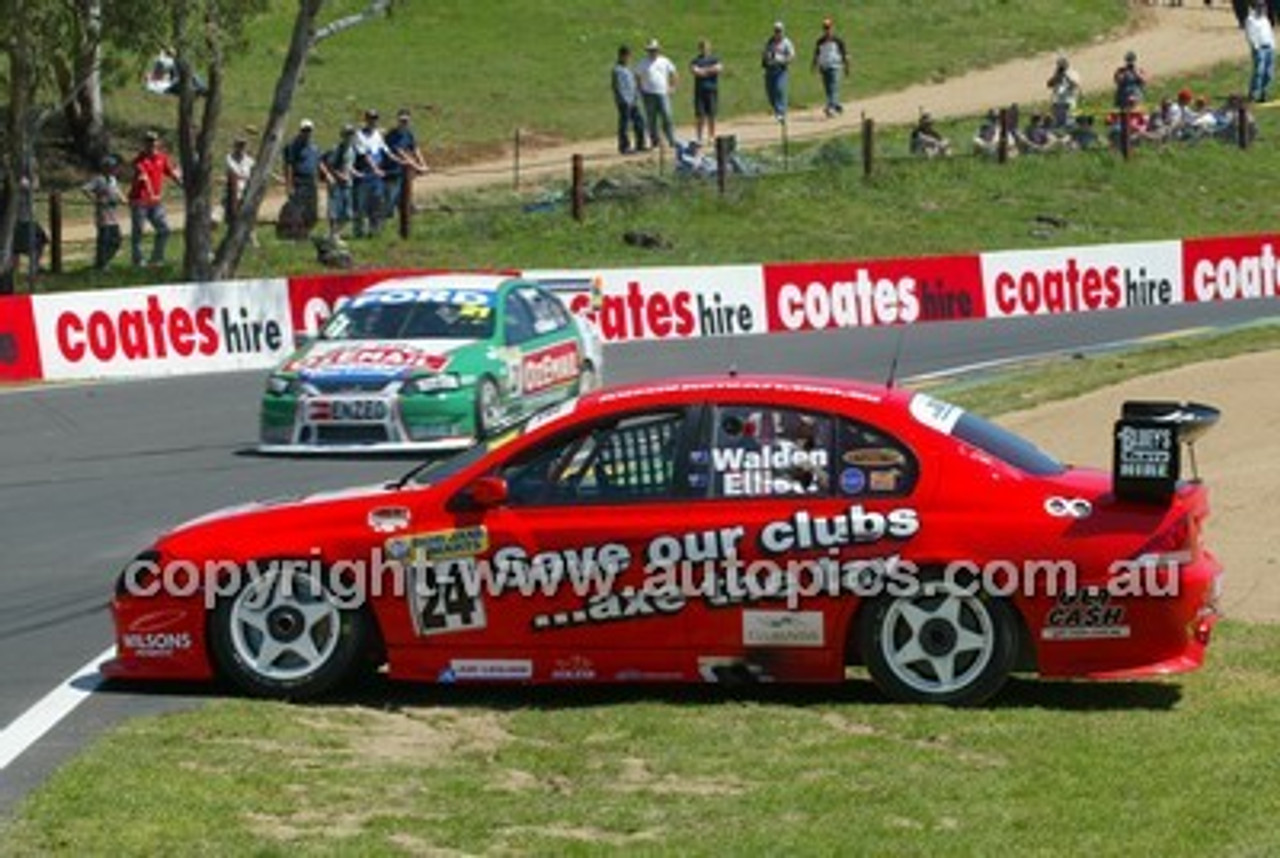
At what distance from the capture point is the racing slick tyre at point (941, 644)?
10953mm

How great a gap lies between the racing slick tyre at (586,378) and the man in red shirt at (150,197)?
42.8 feet

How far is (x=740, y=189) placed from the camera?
41.2m

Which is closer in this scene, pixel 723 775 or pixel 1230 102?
pixel 723 775

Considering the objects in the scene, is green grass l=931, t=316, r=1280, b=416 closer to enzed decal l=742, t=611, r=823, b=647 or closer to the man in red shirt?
enzed decal l=742, t=611, r=823, b=647

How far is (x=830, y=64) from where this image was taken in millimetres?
48906

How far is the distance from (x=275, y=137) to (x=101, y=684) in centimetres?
2294

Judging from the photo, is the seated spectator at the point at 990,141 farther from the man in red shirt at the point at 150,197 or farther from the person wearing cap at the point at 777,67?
→ the man in red shirt at the point at 150,197

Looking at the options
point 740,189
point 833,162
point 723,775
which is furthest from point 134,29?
point 723,775

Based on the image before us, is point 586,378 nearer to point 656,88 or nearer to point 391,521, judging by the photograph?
point 391,521

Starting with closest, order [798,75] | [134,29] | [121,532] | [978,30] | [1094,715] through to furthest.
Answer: [1094,715]
[121,532]
[134,29]
[798,75]
[978,30]

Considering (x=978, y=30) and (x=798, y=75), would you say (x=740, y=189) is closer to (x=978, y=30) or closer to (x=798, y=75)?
(x=798, y=75)

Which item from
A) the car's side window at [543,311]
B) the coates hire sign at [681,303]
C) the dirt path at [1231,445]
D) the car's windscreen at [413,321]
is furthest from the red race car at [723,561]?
the coates hire sign at [681,303]

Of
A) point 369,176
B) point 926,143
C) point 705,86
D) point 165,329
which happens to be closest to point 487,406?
point 165,329

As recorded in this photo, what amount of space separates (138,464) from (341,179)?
648 inches
